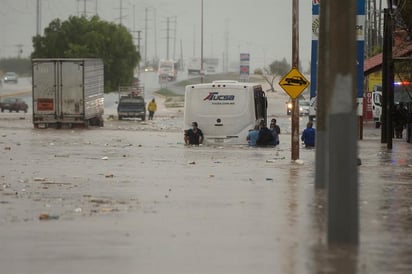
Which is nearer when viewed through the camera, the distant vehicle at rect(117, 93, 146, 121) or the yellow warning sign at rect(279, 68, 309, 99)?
the yellow warning sign at rect(279, 68, 309, 99)

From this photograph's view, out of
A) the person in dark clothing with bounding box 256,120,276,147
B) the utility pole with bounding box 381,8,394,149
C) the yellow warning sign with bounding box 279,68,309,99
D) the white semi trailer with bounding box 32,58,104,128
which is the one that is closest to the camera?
the yellow warning sign with bounding box 279,68,309,99

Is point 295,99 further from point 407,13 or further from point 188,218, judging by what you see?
point 188,218

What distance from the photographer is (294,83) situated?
29672mm

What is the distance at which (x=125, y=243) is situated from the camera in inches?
493

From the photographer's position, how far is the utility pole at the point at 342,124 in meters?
11.8

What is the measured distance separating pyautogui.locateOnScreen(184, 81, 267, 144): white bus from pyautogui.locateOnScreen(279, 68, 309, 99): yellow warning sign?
1111 centimetres

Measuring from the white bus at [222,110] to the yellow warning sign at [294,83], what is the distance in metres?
11.1

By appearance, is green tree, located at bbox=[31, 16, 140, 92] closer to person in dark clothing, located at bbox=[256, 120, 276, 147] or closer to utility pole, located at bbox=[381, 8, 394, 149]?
person in dark clothing, located at bbox=[256, 120, 276, 147]

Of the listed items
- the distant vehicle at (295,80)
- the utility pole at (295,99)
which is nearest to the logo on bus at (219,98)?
the utility pole at (295,99)

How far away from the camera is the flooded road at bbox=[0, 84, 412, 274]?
448 inches

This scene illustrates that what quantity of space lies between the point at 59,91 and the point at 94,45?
132 ft

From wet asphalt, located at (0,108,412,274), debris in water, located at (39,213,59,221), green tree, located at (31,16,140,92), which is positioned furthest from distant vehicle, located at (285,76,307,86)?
green tree, located at (31,16,140,92)

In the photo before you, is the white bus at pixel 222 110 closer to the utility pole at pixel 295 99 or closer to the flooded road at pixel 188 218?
the utility pole at pixel 295 99

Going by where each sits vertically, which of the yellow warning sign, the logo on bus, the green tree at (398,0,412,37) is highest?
the green tree at (398,0,412,37)
